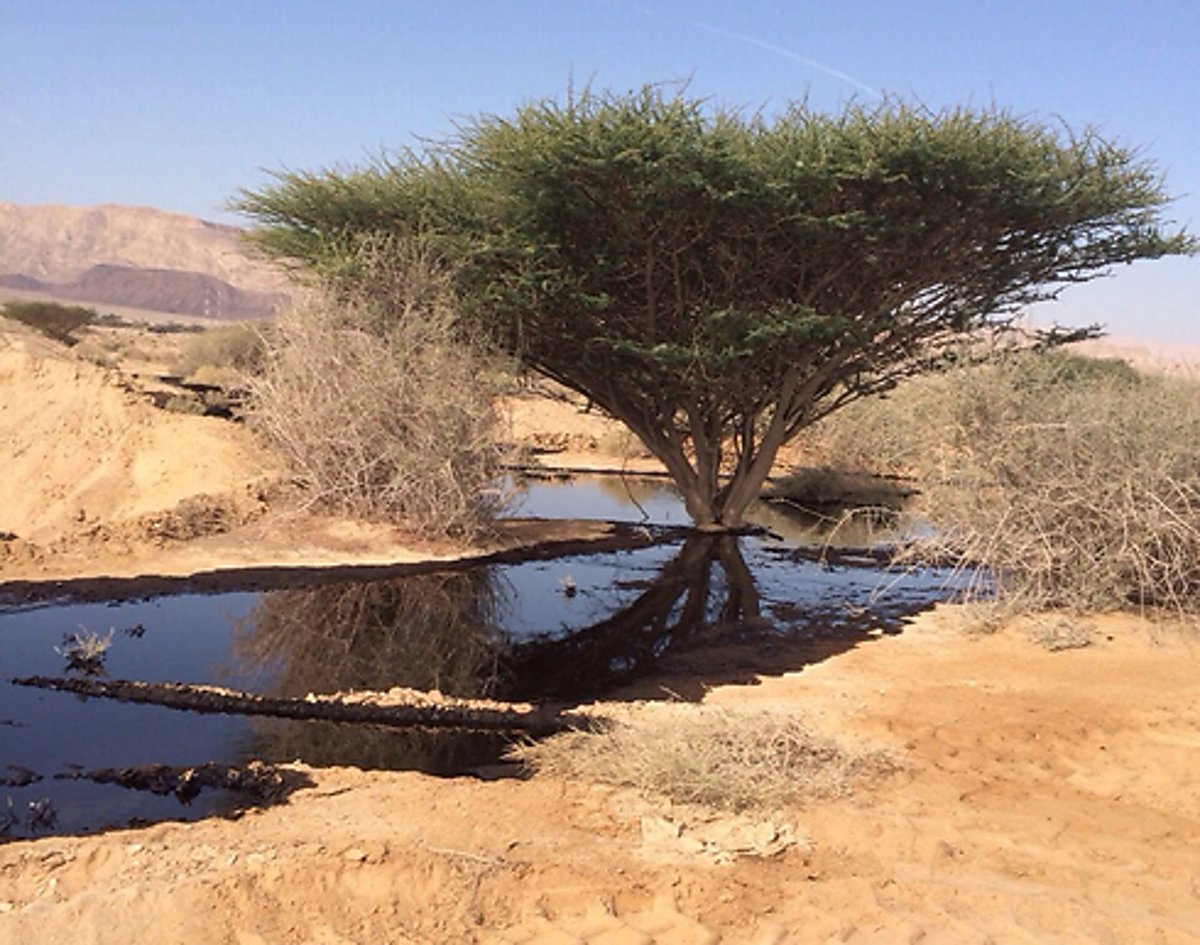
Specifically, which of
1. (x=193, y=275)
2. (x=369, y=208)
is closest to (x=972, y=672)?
(x=369, y=208)

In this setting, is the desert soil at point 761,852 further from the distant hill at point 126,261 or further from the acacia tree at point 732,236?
the distant hill at point 126,261

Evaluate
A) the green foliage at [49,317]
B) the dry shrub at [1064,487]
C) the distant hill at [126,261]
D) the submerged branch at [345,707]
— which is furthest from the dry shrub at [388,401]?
the distant hill at [126,261]

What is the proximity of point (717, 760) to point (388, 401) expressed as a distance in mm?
8379

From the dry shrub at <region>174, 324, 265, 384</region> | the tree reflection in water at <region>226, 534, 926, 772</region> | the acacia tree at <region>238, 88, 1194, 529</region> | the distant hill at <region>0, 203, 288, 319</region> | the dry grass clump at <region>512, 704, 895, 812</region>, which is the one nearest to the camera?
the dry grass clump at <region>512, 704, 895, 812</region>

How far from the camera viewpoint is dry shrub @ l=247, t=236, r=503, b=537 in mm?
13133

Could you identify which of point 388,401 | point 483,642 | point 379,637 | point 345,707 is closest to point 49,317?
point 388,401

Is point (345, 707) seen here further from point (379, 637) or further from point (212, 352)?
point (212, 352)

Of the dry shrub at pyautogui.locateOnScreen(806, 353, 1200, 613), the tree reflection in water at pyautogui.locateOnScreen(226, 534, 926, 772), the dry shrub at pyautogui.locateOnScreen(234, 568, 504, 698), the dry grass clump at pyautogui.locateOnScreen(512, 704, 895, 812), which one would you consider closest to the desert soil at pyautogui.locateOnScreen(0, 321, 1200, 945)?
the dry grass clump at pyautogui.locateOnScreen(512, 704, 895, 812)

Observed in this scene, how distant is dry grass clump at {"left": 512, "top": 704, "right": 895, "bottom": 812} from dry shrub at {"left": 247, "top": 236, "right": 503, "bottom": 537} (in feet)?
22.9

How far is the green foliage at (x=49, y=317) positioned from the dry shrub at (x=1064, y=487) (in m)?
29.0

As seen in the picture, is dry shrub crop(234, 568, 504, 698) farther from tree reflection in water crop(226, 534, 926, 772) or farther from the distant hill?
the distant hill

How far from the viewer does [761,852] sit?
195 inches

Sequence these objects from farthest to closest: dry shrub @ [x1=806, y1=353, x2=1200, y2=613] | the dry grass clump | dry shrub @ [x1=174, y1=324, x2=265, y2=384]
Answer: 1. dry shrub @ [x1=174, y1=324, x2=265, y2=384]
2. dry shrub @ [x1=806, y1=353, x2=1200, y2=613]
3. the dry grass clump

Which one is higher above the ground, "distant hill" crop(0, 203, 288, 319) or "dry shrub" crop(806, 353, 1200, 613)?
"distant hill" crop(0, 203, 288, 319)
